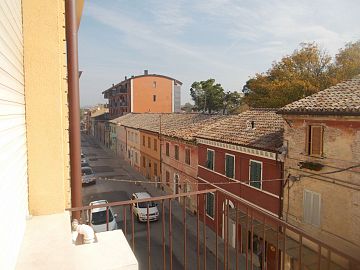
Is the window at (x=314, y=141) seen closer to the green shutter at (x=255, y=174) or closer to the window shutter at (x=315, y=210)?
the window shutter at (x=315, y=210)

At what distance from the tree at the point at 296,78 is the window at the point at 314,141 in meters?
18.9

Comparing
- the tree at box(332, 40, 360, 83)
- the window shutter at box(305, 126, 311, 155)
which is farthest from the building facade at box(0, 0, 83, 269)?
the tree at box(332, 40, 360, 83)

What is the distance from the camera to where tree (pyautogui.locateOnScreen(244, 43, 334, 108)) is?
29328mm

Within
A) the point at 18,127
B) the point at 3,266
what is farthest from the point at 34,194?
the point at 3,266

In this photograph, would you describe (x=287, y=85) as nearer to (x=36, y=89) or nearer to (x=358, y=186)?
(x=358, y=186)

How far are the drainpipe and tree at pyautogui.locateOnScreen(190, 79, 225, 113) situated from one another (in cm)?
4466

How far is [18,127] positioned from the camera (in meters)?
3.31

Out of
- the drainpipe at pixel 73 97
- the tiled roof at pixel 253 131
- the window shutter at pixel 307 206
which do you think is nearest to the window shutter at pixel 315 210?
the window shutter at pixel 307 206

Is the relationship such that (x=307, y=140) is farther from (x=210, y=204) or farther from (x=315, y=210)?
(x=210, y=204)

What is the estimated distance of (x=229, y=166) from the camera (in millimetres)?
16219

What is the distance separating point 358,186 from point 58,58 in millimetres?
10145

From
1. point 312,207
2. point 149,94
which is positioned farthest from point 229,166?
point 149,94

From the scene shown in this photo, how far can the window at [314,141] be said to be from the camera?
1141 cm

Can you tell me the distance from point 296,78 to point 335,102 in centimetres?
2078
